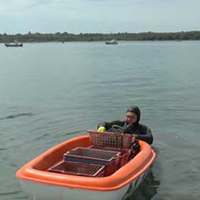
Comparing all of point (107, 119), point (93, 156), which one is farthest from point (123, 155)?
point (107, 119)

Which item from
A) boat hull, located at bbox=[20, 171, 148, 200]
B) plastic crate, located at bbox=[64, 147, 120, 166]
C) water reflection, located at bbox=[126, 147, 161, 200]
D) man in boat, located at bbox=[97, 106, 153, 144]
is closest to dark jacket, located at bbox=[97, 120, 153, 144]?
man in boat, located at bbox=[97, 106, 153, 144]

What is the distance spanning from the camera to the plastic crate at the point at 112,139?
7.73m

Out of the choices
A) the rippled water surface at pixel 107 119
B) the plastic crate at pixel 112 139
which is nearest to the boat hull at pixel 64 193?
the rippled water surface at pixel 107 119

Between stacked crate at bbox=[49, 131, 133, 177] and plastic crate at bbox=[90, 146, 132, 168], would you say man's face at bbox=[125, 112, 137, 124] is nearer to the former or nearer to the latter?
stacked crate at bbox=[49, 131, 133, 177]

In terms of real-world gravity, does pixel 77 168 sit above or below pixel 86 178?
Answer: below

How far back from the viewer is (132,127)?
8.64m

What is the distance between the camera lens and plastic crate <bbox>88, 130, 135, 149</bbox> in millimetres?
7734

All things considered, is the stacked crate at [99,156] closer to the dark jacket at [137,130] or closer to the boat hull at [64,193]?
the boat hull at [64,193]

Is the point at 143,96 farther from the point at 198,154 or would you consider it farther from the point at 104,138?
the point at 104,138

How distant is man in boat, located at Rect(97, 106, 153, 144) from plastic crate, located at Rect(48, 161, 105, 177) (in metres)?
1.71

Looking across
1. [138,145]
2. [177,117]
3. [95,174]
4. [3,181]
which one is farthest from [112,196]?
[177,117]

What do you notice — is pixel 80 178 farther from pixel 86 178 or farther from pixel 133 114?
pixel 133 114

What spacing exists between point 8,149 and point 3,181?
88.2 inches

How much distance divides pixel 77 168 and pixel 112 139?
4.05 feet
